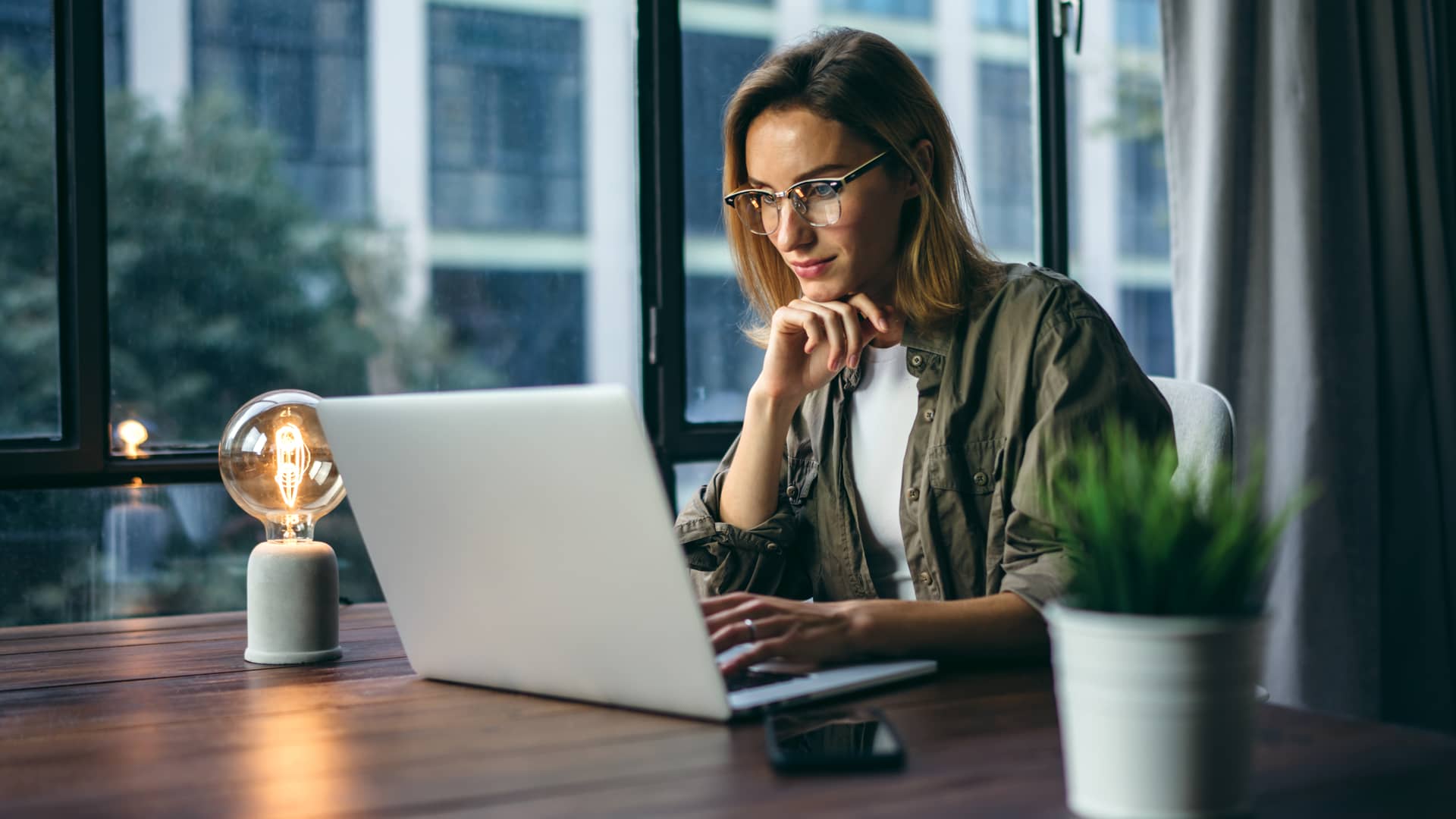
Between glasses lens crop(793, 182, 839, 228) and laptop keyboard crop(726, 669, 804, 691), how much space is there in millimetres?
647

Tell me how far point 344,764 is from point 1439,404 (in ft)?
7.15

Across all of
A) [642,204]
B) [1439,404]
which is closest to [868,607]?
[642,204]

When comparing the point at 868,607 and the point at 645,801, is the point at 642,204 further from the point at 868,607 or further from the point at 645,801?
the point at 645,801

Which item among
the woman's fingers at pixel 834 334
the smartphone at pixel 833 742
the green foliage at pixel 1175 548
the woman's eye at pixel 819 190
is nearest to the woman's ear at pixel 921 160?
the woman's eye at pixel 819 190

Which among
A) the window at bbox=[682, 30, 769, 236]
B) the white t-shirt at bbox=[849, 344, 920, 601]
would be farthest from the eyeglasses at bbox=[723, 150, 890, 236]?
the window at bbox=[682, 30, 769, 236]

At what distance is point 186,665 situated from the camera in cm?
120

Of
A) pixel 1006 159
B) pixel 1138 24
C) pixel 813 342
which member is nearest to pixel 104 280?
pixel 813 342

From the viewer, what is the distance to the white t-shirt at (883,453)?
1454 millimetres

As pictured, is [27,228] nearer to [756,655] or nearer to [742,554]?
[742,554]

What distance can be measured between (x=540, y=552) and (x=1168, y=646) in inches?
18.5

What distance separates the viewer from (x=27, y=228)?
6.25 feet

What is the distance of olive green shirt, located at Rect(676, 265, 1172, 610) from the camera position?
1.23m

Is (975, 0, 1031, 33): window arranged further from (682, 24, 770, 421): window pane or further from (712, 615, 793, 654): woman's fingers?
(712, 615, 793, 654): woman's fingers

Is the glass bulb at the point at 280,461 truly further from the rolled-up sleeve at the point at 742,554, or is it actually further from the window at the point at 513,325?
the window at the point at 513,325
